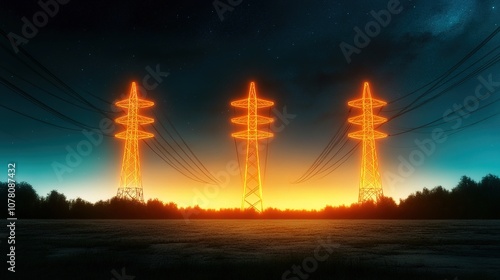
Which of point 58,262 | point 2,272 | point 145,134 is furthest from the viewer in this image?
point 145,134

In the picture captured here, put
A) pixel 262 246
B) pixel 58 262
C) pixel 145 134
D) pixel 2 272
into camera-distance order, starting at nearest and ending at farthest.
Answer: pixel 2 272
pixel 58 262
pixel 262 246
pixel 145 134

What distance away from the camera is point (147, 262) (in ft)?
83.8

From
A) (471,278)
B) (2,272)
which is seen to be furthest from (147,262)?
(471,278)

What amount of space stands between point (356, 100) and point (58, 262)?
57822mm

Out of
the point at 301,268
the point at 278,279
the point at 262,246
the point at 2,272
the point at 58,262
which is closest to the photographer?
the point at 278,279

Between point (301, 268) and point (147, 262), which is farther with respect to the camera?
point (147, 262)

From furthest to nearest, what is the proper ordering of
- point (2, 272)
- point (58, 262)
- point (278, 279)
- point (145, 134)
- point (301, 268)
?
point (145, 134)
point (58, 262)
point (301, 268)
point (2, 272)
point (278, 279)

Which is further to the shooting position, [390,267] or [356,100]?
[356,100]

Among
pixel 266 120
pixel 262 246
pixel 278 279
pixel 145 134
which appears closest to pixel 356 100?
pixel 266 120

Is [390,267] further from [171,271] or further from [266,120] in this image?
[266,120]

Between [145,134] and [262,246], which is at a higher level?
[145,134]

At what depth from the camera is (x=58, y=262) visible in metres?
25.0

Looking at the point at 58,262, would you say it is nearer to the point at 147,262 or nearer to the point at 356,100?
the point at 147,262

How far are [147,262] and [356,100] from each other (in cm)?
5565
